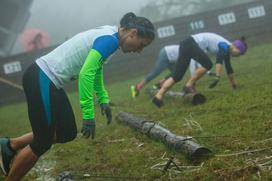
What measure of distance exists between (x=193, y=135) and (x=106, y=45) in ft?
9.06

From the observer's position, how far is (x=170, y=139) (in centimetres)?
661

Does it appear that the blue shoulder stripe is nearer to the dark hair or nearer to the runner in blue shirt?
the runner in blue shirt

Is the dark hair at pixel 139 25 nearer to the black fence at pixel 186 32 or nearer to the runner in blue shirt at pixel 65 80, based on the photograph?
the runner in blue shirt at pixel 65 80

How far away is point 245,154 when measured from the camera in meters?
5.55

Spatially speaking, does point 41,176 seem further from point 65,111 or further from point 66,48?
point 66,48

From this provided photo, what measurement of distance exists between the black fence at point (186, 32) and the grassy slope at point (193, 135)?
11120 millimetres

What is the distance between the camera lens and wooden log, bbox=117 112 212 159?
225 inches

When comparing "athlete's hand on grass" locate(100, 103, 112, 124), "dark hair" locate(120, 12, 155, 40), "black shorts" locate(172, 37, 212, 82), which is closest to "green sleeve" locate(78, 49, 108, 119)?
"dark hair" locate(120, 12, 155, 40)

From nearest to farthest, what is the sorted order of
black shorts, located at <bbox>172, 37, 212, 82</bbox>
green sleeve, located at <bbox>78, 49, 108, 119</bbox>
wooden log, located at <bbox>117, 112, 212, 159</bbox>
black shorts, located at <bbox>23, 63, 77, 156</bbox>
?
green sleeve, located at <bbox>78, 49, 108, 119</bbox>, black shorts, located at <bbox>23, 63, 77, 156</bbox>, wooden log, located at <bbox>117, 112, 212, 159</bbox>, black shorts, located at <bbox>172, 37, 212, 82</bbox>

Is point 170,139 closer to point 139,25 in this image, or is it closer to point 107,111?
point 107,111

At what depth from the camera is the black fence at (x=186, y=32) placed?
22781mm

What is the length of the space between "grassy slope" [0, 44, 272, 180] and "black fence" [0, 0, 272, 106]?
438 inches

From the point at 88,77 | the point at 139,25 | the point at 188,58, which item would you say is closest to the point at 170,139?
the point at 139,25

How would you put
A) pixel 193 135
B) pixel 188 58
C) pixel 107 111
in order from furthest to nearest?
pixel 188 58 < pixel 193 135 < pixel 107 111
